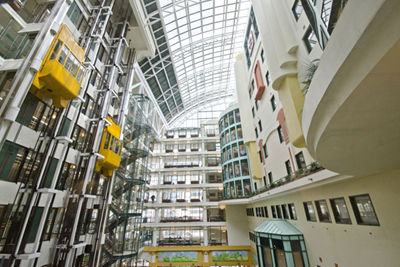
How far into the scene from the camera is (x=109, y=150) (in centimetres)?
1609

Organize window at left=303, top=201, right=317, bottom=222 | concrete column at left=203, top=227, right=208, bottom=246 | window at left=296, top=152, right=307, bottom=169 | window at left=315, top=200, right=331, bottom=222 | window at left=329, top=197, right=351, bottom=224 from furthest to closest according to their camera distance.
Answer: concrete column at left=203, top=227, right=208, bottom=246
window at left=296, top=152, right=307, bottom=169
window at left=303, top=201, right=317, bottom=222
window at left=315, top=200, right=331, bottom=222
window at left=329, top=197, right=351, bottom=224

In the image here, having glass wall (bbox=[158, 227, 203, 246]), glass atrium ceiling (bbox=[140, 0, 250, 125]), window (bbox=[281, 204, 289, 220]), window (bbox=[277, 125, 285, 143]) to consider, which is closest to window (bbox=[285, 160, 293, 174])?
window (bbox=[277, 125, 285, 143])

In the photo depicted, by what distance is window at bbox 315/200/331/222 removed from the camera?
11906 millimetres

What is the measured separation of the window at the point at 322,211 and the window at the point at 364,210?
2.33m

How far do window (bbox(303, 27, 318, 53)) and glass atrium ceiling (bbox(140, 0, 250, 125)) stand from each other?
61.6 feet

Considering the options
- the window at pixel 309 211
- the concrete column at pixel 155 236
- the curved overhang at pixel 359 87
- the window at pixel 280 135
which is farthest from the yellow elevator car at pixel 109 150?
the concrete column at pixel 155 236

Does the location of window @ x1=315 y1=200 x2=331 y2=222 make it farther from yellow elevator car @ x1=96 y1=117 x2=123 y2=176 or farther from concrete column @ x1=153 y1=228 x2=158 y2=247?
concrete column @ x1=153 y1=228 x2=158 y2=247

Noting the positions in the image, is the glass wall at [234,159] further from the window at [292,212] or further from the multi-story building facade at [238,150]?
the window at [292,212]

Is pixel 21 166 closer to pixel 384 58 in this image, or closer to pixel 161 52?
pixel 384 58

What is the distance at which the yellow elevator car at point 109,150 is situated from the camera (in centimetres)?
1581

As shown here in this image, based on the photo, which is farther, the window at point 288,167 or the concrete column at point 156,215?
the concrete column at point 156,215

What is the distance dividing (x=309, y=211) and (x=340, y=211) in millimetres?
3546

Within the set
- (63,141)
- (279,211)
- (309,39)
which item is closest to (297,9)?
(309,39)

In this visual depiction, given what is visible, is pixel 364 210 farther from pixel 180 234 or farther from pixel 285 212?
pixel 180 234
